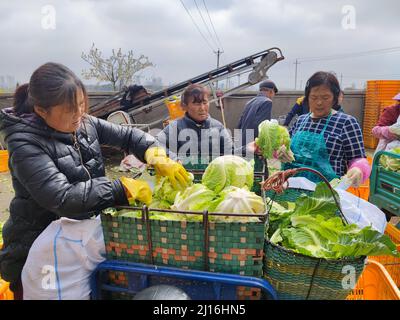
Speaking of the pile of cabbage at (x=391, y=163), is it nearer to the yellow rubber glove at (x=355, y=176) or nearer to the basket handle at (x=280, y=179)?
the yellow rubber glove at (x=355, y=176)

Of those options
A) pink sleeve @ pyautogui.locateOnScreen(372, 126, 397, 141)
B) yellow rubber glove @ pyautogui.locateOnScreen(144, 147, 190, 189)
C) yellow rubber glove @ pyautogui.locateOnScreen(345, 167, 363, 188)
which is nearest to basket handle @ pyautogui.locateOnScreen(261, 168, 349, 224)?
yellow rubber glove @ pyautogui.locateOnScreen(144, 147, 190, 189)

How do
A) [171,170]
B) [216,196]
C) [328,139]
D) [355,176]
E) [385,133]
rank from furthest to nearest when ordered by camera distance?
[385,133]
[328,139]
[355,176]
[171,170]
[216,196]

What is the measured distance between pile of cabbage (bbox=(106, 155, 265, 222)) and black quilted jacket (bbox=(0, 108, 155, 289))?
15cm

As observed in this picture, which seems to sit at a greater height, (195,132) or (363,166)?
(195,132)

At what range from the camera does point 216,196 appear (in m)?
1.70

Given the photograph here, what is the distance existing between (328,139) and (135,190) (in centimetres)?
187

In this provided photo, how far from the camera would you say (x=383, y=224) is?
1752 millimetres

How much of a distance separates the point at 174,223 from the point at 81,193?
1.47 ft

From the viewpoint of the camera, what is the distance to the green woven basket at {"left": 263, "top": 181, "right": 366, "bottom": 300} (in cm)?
136

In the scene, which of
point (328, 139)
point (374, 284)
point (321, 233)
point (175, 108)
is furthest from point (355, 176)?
point (175, 108)

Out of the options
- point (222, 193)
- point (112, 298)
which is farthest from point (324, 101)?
point (112, 298)

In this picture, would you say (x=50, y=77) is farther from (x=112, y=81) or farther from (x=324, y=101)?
(x=112, y=81)

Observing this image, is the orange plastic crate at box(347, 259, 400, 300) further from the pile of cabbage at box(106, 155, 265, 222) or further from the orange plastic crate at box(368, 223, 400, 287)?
the pile of cabbage at box(106, 155, 265, 222)

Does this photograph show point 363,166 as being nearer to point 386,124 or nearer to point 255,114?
point 386,124
